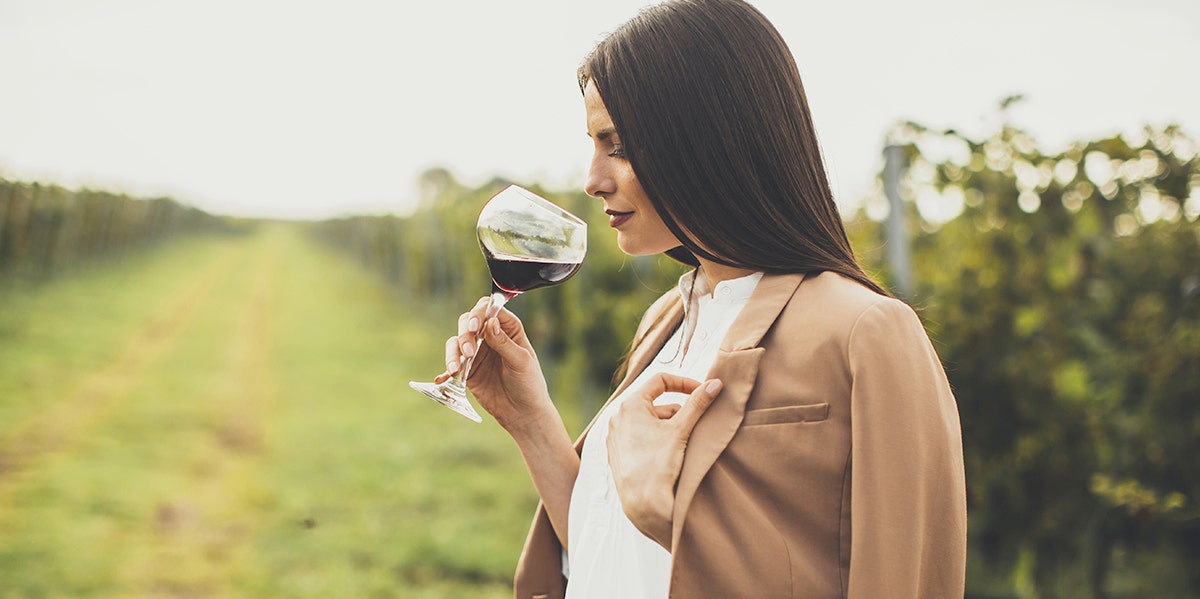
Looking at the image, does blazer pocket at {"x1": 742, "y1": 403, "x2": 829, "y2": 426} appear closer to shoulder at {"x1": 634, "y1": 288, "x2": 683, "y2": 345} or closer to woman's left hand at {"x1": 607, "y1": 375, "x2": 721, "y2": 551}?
woman's left hand at {"x1": 607, "y1": 375, "x2": 721, "y2": 551}

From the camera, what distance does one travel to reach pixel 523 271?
161cm

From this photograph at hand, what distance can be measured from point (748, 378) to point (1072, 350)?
288 centimetres

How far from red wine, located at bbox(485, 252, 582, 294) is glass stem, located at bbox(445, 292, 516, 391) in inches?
1.3

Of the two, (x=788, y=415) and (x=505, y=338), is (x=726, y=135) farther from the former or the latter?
(x=505, y=338)

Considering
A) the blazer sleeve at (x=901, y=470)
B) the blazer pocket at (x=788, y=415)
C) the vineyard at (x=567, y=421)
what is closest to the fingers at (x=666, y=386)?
the blazer pocket at (x=788, y=415)

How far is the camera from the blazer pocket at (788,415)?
1192 mm

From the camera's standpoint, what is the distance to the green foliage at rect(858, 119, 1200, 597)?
10.1ft

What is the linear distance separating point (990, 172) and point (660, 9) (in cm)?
259

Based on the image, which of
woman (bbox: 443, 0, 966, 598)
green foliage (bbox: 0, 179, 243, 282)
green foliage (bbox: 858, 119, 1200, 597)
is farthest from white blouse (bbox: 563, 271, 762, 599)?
green foliage (bbox: 0, 179, 243, 282)

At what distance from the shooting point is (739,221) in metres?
1.34

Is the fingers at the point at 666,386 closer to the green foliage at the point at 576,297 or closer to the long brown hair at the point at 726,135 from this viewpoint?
the long brown hair at the point at 726,135

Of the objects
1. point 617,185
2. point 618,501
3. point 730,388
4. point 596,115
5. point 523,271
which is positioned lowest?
point 618,501

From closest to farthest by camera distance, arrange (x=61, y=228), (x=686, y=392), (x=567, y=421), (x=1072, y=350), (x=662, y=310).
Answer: (x=686, y=392)
(x=662, y=310)
(x=1072, y=350)
(x=567, y=421)
(x=61, y=228)

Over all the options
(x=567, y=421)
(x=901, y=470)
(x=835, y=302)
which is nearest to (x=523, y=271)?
(x=835, y=302)
